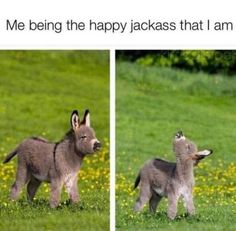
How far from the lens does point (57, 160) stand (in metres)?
9.73

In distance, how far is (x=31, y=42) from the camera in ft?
32.8

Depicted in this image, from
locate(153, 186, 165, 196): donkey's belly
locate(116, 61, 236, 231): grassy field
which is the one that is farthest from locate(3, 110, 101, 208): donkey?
locate(153, 186, 165, 196): donkey's belly

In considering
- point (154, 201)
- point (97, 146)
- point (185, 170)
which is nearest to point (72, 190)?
point (97, 146)

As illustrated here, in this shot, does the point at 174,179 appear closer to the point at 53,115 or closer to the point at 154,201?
the point at 154,201

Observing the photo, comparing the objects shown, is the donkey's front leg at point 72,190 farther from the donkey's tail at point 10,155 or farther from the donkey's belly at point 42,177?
the donkey's tail at point 10,155

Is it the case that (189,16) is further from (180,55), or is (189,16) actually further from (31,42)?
(31,42)

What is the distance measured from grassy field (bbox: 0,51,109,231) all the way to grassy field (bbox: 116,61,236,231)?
248 mm

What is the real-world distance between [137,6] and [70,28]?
0.67 metres

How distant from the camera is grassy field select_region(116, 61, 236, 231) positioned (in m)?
9.76

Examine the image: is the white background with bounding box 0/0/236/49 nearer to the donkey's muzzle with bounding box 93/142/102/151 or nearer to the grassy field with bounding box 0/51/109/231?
the grassy field with bounding box 0/51/109/231

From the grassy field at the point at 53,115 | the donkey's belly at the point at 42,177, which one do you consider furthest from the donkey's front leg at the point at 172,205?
the donkey's belly at the point at 42,177

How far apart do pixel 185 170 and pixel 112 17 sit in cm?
162

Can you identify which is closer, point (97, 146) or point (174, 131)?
point (97, 146)

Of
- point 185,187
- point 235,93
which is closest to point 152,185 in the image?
point 185,187
